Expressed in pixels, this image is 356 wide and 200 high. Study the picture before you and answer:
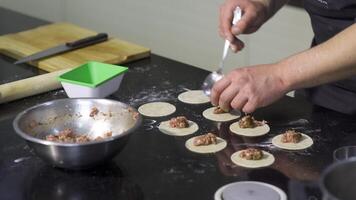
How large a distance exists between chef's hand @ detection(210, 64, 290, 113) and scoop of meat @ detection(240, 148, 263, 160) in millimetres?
132

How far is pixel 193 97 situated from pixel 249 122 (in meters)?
0.21

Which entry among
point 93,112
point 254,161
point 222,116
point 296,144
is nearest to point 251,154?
point 254,161

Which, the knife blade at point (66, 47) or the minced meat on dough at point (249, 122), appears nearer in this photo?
the minced meat on dough at point (249, 122)

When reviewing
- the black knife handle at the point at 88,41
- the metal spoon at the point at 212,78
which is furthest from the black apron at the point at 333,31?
the black knife handle at the point at 88,41

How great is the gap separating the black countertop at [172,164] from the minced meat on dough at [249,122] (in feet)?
0.10

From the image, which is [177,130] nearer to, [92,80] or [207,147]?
[207,147]

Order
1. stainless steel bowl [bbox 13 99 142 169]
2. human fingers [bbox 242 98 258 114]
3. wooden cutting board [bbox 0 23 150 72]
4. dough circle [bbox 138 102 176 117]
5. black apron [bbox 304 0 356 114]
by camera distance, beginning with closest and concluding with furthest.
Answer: stainless steel bowl [bbox 13 99 142 169] < human fingers [bbox 242 98 258 114] < dough circle [bbox 138 102 176 117] < black apron [bbox 304 0 356 114] < wooden cutting board [bbox 0 23 150 72]

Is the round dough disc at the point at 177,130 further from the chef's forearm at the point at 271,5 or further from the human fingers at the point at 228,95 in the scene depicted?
the chef's forearm at the point at 271,5

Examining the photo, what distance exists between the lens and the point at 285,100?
152cm

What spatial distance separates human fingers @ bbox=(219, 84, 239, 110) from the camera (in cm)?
135

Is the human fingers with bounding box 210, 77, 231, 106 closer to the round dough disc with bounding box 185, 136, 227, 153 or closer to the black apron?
the round dough disc with bounding box 185, 136, 227, 153

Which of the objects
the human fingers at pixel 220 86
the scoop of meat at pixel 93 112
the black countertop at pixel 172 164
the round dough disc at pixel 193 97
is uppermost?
the human fingers at pixel 220 86

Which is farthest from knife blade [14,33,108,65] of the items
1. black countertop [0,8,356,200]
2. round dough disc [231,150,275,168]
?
round dough disc [231,150,275,168]

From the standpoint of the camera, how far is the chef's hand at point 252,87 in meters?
1.33
